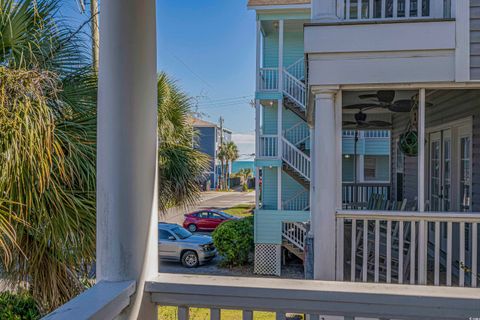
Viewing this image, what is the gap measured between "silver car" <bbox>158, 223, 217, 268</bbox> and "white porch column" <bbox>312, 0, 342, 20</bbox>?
8.53 meters

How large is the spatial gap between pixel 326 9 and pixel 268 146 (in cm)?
717

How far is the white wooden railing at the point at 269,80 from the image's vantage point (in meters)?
10.8

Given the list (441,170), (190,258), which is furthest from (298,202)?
(441,170)

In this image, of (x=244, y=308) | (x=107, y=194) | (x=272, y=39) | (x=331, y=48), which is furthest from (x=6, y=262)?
(x=272, y=39)

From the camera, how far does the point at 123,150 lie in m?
1.21

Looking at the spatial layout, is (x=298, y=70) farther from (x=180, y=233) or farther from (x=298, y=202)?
(x=180, y=233)

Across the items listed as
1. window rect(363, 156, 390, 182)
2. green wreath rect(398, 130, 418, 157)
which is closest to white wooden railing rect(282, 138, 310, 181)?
window rect(363, 156, 390, 182)

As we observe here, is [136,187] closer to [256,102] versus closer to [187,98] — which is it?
[187,98]

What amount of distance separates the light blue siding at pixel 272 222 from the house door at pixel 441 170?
4.57m

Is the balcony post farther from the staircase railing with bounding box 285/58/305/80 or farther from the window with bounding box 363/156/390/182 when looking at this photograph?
the window with bounding box 363/156/390/182

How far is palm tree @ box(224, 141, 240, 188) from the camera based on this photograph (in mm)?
36094

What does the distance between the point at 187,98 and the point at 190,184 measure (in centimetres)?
179

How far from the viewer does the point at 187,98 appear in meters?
7.16

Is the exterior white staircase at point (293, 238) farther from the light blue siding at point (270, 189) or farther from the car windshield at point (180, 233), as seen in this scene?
the car windshield at point (180, 233)
